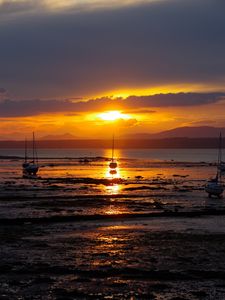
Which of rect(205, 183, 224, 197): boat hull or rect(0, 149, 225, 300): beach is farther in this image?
rect(205, 183, 224, 197): boat hull

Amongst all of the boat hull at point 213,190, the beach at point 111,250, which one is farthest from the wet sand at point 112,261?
the boat hull at point 213,190

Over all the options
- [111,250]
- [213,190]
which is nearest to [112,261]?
[111,250]

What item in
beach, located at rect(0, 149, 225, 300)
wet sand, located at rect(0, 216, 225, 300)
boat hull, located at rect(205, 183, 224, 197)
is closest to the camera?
wet sand, located at rect(0, 216, 225, 300)

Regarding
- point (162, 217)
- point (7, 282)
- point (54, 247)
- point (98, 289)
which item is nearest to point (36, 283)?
point (7, 282)

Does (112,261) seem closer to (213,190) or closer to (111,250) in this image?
(111,250)

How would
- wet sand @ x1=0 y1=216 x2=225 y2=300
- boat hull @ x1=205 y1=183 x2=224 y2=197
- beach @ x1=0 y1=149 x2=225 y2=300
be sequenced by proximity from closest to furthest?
wet sand @ x1=0 y1=216 x2=225 y2=300
beach @ x1=0 y1=149 x2=225 y2=300
boat hull @ x1=205 y1=183 x2=224 y2=197

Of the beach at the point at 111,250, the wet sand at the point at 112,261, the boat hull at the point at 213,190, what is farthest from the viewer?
→ the boat hull at the point at 213,190

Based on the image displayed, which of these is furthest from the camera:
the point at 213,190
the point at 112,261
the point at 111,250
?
the point at 213,190

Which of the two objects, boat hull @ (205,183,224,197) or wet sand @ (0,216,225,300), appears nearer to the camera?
wet sand @ (0,216,225,300)

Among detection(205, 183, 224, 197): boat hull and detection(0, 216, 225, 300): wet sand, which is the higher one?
detection(205, 183, 224, 197): boat hull

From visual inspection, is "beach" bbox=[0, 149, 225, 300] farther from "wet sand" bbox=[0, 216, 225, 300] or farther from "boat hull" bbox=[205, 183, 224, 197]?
"boat hull" bbox=[205, 183, 224, 197]

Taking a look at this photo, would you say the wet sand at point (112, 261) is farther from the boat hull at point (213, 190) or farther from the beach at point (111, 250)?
the boat hull at point (213, 190)

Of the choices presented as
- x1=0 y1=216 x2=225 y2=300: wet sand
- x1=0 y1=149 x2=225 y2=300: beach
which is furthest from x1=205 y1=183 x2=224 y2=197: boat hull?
x1=0 y1=216 x2=225 y2=300: wet sand

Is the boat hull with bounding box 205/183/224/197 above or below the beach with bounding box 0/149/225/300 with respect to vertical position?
above
